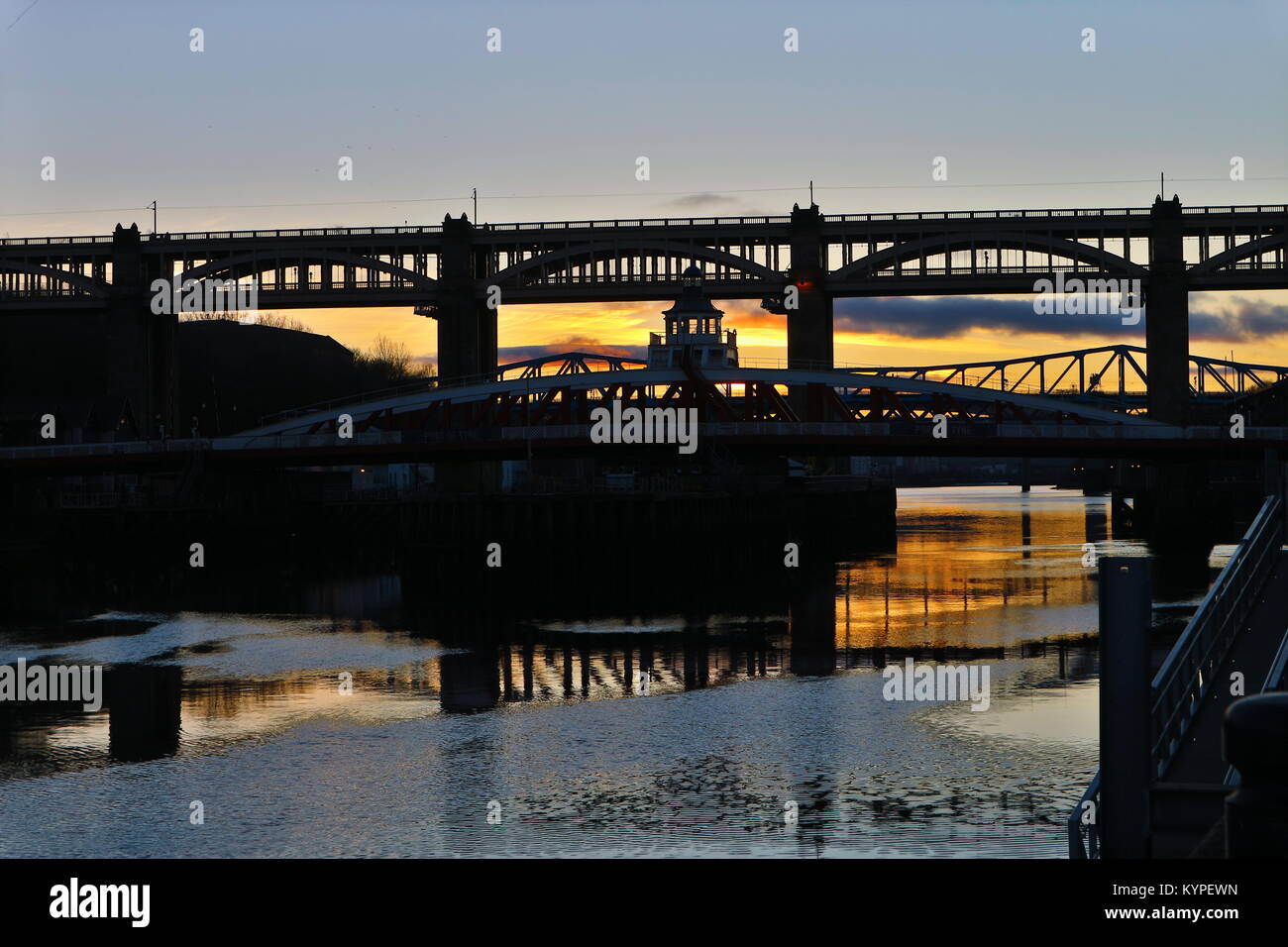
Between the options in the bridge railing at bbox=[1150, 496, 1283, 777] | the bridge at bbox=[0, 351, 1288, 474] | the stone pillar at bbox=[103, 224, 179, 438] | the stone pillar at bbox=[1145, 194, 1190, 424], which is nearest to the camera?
the bridge railing at bbox=[1150, 496, 1283, 777]

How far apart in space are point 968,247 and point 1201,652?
75.3 meters

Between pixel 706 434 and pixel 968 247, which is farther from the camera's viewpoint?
pixel 968 247

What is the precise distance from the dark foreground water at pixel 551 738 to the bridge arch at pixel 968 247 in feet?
142

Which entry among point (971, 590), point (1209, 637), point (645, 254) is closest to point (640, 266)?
point (645, 254)

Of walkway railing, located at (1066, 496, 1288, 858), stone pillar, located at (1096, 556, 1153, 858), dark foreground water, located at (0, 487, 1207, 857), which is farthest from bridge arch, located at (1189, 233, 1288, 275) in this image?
stone pillar, located at (1096, 556, 1153, 858)

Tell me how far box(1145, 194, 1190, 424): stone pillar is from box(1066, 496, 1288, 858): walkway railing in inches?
2642

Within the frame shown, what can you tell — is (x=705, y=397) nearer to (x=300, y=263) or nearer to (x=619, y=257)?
(x=619, y=257)

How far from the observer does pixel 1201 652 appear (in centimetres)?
1470

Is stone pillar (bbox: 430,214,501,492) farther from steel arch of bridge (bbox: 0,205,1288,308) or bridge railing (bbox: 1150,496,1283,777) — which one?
bridge railing (bbox: 1150,496,1283,777)

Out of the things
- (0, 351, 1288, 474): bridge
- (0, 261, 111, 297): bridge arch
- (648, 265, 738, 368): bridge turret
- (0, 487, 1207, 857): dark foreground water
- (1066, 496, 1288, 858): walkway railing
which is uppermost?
(0, 261, 111, 297): bridge arch

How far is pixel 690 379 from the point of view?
247 ft

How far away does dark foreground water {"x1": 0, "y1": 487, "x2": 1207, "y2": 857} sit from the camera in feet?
60.4

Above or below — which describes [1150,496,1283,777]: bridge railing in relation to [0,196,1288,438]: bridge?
below
